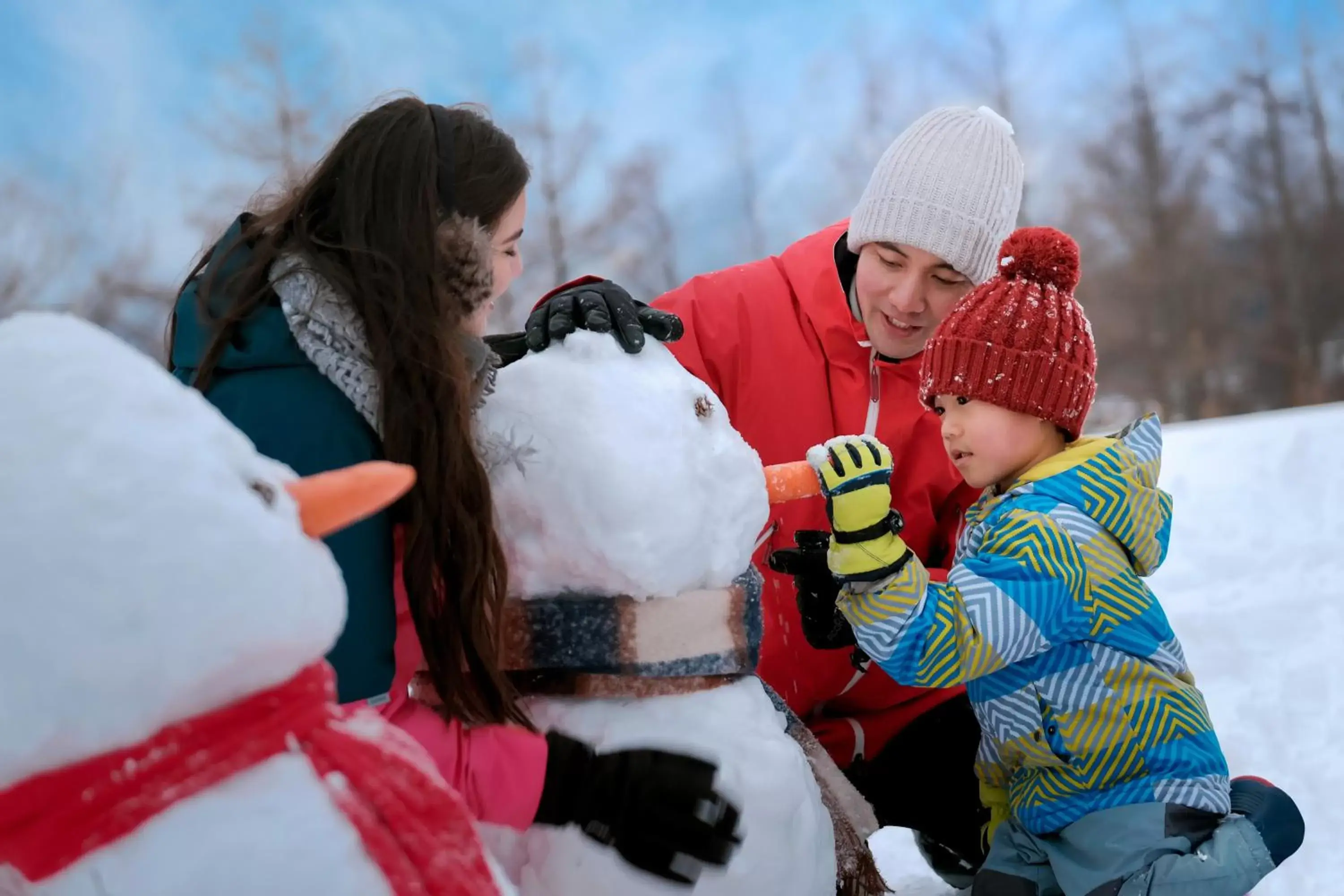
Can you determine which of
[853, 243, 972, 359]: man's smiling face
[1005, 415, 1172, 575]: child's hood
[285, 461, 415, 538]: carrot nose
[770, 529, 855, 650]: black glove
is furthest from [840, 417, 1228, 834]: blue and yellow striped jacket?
[285, 461, 415, 538]: carrot nose

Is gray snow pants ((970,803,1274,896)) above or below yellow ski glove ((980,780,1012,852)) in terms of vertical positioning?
above

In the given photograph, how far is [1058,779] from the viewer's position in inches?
53.7

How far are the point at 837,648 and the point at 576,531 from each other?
2.47 ft

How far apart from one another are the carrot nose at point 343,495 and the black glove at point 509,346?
0.57 meters

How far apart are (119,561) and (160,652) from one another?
57 mm

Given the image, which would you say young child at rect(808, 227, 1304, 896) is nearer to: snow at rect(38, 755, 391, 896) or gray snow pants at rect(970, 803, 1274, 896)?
gray snow pants at rect(970, 803, 1274, 896)

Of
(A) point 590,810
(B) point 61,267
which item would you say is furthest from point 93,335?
(B) point 61,267

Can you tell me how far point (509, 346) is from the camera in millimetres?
1302

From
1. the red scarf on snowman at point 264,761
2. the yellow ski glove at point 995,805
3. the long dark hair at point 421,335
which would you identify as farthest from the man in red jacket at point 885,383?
the red scarf on snowman at point 264,761

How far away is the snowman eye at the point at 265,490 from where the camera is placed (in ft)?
2.20

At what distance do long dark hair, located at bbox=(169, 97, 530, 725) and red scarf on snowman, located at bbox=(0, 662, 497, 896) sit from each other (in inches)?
8.1

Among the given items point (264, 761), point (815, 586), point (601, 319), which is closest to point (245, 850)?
point (264, 761)

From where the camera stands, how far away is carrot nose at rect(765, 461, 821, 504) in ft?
3.92

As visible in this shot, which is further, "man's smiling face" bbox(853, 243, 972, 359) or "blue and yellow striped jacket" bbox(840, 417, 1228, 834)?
"man's smiling face" bbox(853, 243, 972, 359)
